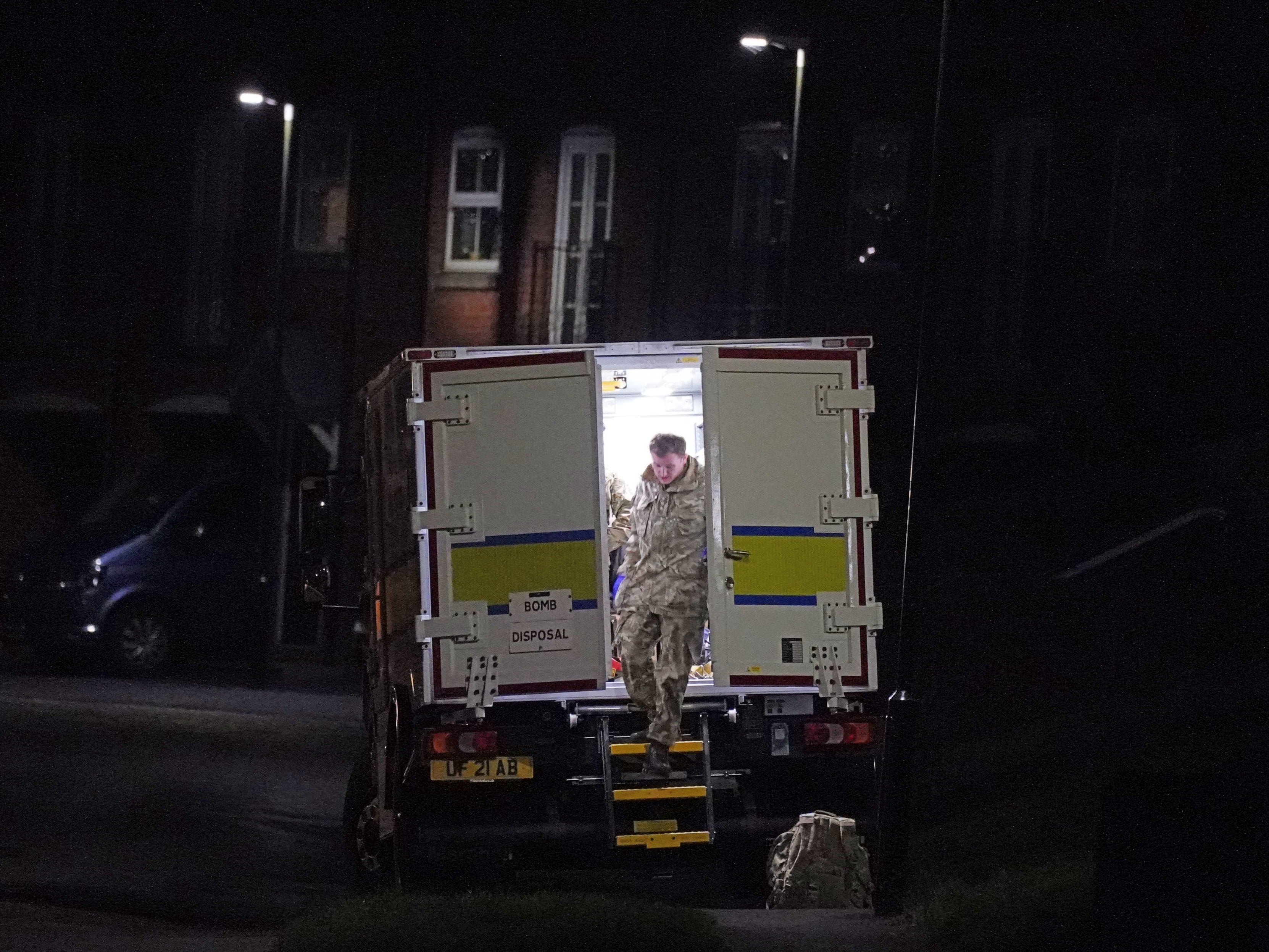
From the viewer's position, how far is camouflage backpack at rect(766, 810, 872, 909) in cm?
903

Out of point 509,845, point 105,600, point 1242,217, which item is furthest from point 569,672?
point 1242,217

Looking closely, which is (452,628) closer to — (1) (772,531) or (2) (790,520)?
(1) (772,531)

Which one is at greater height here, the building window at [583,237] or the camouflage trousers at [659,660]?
the building window at [583,237]

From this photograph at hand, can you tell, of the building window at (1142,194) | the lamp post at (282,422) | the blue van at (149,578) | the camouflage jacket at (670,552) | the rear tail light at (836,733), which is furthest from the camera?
the building window at (1142,194)

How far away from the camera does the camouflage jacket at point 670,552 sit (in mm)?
9805

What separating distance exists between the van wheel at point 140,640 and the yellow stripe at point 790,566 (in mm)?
14347

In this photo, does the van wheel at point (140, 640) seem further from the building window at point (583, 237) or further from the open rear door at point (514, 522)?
the open rear door at point (514, 522)

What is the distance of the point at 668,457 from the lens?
9938 mm

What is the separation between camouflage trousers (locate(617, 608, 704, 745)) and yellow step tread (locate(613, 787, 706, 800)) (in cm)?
23

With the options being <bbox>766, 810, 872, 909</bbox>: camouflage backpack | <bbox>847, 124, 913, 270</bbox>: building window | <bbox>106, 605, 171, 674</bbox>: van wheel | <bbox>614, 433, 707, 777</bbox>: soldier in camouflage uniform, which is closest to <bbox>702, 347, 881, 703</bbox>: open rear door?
<bbox>614, 433, 707, 777</bbox>: soldier in camouflage uniform

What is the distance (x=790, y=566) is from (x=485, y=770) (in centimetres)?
184

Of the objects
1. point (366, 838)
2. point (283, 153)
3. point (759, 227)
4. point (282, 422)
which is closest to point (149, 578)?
point (282, 422)

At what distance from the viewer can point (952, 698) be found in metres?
16.9

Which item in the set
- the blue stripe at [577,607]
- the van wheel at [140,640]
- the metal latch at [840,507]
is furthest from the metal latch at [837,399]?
the van wheel at [140,640]
